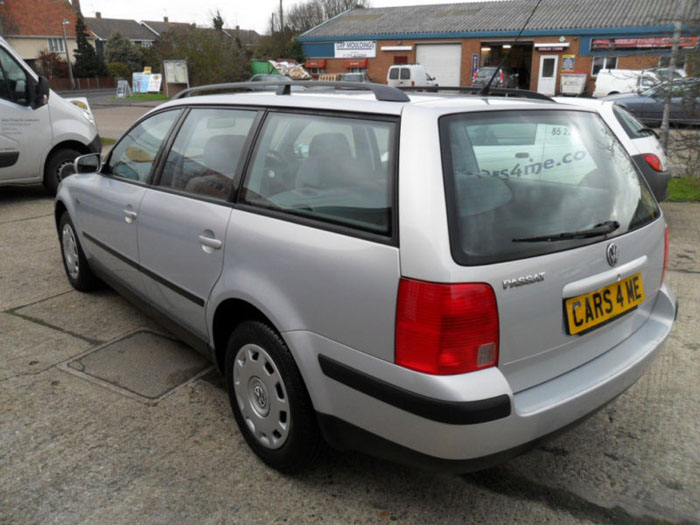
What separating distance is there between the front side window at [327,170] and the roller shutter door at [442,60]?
40.5 meters

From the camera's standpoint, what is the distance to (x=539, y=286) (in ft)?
6.39

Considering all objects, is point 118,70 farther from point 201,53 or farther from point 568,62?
point 568,62

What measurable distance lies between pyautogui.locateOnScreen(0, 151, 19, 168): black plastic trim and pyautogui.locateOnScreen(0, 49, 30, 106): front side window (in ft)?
2.16

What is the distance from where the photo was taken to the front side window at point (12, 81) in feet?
24.0

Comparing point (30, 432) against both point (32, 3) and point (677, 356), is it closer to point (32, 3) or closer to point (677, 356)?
point (677, 356)

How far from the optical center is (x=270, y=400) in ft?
7.97

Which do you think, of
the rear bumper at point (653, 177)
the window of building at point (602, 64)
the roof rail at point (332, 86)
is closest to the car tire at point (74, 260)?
the roof rail at point (332, 86)

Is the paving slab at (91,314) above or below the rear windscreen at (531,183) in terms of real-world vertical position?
below

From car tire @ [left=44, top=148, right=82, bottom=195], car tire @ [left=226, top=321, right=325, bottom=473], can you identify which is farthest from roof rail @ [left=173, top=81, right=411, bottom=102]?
car tire @ [left=44, top=148, right=82, bottom=195]

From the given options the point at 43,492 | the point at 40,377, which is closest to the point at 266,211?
the point at 43,492

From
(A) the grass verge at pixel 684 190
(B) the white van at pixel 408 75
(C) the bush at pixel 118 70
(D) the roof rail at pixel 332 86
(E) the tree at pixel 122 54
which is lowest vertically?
(A) the grass verge at pixel 684 190

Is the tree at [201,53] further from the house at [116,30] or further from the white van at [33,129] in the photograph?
the house at [116,30]

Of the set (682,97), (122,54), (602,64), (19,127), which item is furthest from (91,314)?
(122,54)

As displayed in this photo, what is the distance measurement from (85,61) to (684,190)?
63.3 m
